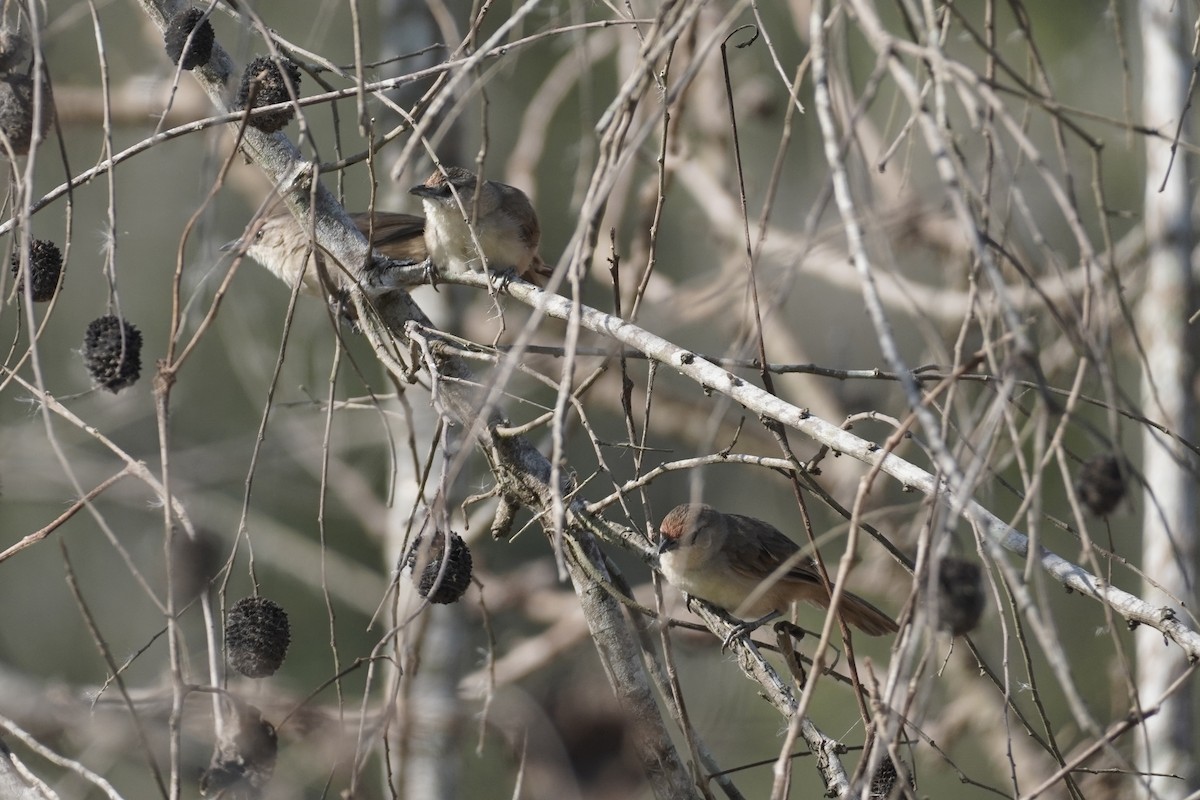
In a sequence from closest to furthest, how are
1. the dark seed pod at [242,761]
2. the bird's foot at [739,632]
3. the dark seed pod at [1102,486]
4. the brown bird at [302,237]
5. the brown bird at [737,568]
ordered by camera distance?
the dark seed pod at [1102,486] → the dark seed pod at [242,761] → the bird's foot at [739,632] → the brown bird at [737,568] → the brown bird at [302,237]

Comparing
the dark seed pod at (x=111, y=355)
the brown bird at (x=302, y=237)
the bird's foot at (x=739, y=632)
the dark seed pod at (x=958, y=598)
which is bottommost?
the bird's foot at (x=739, y=632)

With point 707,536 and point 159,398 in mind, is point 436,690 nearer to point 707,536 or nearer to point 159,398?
point 707,536

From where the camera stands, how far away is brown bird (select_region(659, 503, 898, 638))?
383cm

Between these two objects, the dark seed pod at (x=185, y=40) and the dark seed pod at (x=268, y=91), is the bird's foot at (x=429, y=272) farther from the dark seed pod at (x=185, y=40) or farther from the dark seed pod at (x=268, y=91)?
the dark seed pod at (x=185, y=40)

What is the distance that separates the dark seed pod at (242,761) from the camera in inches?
80.7

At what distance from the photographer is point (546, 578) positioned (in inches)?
307

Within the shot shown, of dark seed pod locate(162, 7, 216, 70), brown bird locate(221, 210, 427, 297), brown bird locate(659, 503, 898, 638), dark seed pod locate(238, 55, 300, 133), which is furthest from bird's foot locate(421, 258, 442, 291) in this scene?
brown bird locate(221, 210, 427, 297)

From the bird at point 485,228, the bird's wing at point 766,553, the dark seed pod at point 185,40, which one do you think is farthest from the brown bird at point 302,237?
the dark seed pod at point 185,40

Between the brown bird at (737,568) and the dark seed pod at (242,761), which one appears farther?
the brown bird at (737,568)

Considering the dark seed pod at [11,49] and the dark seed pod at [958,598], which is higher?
the dark seed pod at [11,49]

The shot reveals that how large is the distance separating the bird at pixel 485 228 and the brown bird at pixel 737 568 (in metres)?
1.29

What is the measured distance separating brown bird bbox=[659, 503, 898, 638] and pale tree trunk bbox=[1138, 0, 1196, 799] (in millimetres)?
1563

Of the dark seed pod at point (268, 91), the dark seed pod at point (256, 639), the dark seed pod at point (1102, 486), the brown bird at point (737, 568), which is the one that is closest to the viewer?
the dark seed pod at point (1102, 486)

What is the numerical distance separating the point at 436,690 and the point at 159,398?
4.84 m
